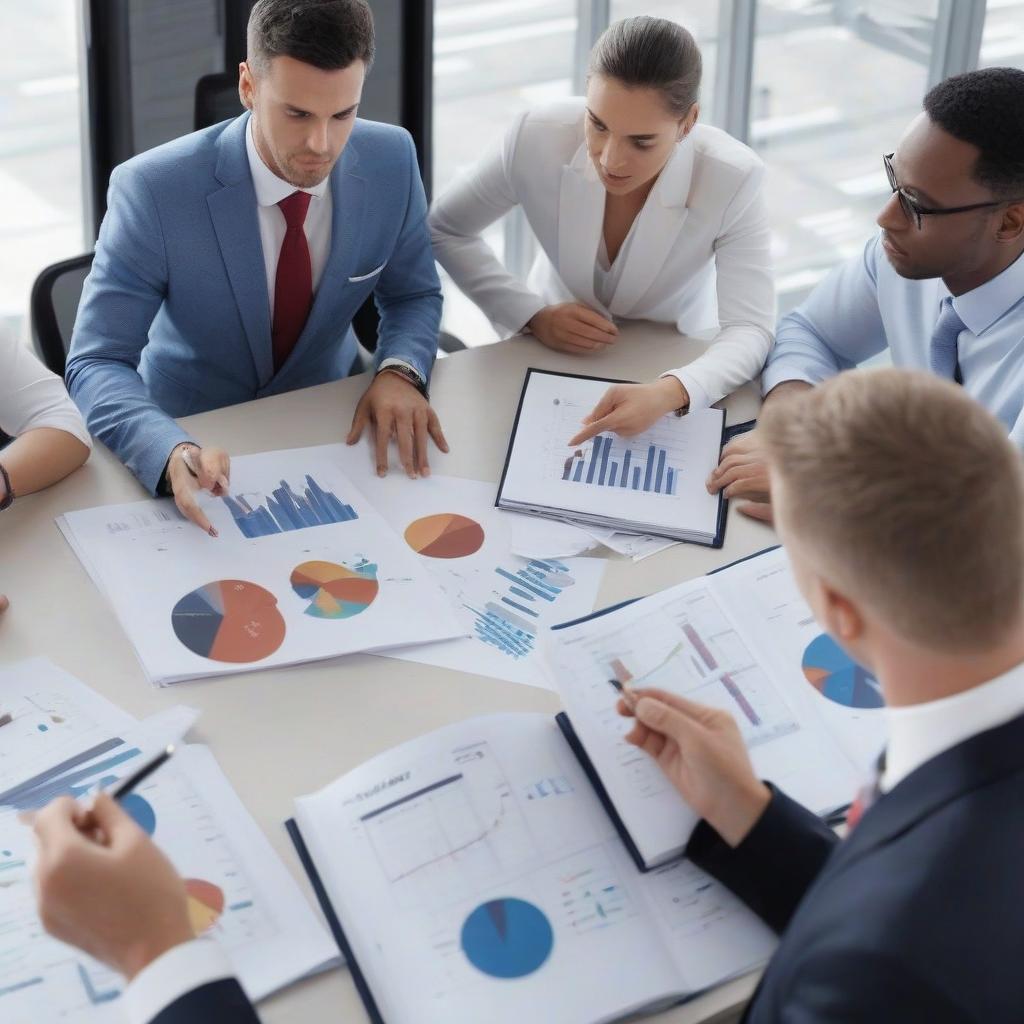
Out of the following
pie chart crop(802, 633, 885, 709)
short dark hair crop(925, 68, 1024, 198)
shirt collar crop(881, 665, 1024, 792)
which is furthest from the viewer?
short dark hair crop(925, 68, 1024, 198)

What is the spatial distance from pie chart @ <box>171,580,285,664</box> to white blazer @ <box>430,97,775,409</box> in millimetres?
917

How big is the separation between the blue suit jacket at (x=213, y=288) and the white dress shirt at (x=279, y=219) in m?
0.02

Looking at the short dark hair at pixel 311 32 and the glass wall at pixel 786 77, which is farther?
the glass wall at pixel 786 77

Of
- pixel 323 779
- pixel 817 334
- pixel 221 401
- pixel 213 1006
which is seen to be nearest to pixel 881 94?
pixel 817 334

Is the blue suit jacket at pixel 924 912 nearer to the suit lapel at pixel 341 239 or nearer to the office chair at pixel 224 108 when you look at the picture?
the suit lapel at pixel 341 239

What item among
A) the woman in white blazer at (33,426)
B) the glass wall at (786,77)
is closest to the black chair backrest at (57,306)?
the woman in white blazer at (33,426)

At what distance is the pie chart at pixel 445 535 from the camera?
171 cm

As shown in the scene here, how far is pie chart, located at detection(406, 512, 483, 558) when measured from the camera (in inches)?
67.1

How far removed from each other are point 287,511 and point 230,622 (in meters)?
0.25

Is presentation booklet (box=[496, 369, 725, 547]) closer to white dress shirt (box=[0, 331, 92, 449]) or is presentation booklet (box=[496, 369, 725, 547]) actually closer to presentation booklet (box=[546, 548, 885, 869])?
presentation booklet (box=[546, 548, 885, 869])

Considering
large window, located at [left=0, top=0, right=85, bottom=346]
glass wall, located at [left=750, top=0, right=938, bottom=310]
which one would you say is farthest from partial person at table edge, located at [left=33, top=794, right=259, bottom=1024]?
glass wall, located at [left=750, top=0, right=938, bottom=310]

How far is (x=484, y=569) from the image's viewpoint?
1.67 meters

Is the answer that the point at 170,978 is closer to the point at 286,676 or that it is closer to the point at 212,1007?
the point at 212,1007

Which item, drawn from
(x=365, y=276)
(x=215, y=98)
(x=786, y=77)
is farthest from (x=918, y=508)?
(x=786, y=77)
